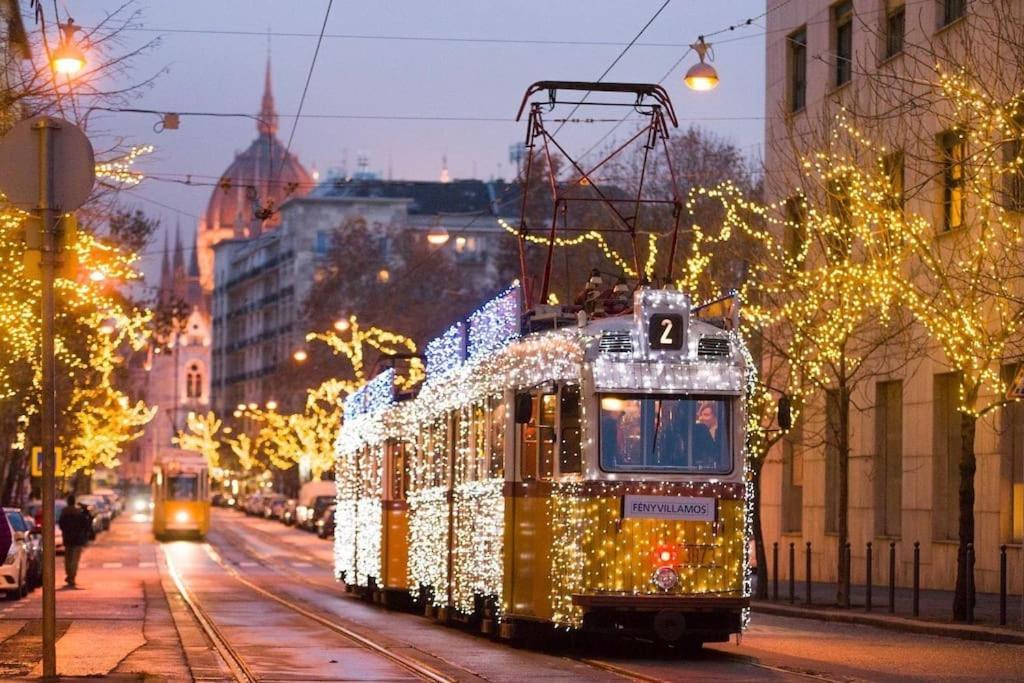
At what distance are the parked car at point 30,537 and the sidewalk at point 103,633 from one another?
462 mm

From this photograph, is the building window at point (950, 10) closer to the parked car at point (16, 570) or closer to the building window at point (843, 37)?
the building window at point (843, 37)

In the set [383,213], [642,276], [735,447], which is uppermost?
[383,213]

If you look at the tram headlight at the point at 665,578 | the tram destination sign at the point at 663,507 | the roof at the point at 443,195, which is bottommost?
the tram headlight at the point at 665,578

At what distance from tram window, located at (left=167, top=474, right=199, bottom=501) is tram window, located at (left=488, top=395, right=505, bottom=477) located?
53.9 m

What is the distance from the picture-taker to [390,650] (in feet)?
64.6

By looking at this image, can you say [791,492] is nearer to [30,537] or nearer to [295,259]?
[30,537]

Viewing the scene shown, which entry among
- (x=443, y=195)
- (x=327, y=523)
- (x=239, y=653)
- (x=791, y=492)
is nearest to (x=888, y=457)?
(x=791, y=492)

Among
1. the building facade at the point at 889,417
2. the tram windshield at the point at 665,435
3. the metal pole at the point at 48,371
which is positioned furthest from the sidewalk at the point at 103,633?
the building facade at the point at 889,417

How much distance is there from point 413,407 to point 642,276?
700 cm

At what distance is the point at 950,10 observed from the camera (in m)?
32.7

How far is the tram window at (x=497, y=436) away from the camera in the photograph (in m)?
20.1

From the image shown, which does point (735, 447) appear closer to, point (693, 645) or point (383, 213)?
point (693, 645)

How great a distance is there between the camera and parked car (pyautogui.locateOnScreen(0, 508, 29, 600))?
31.6 metres

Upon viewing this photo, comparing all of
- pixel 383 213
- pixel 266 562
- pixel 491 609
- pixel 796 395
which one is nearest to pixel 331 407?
pixel 266 562
